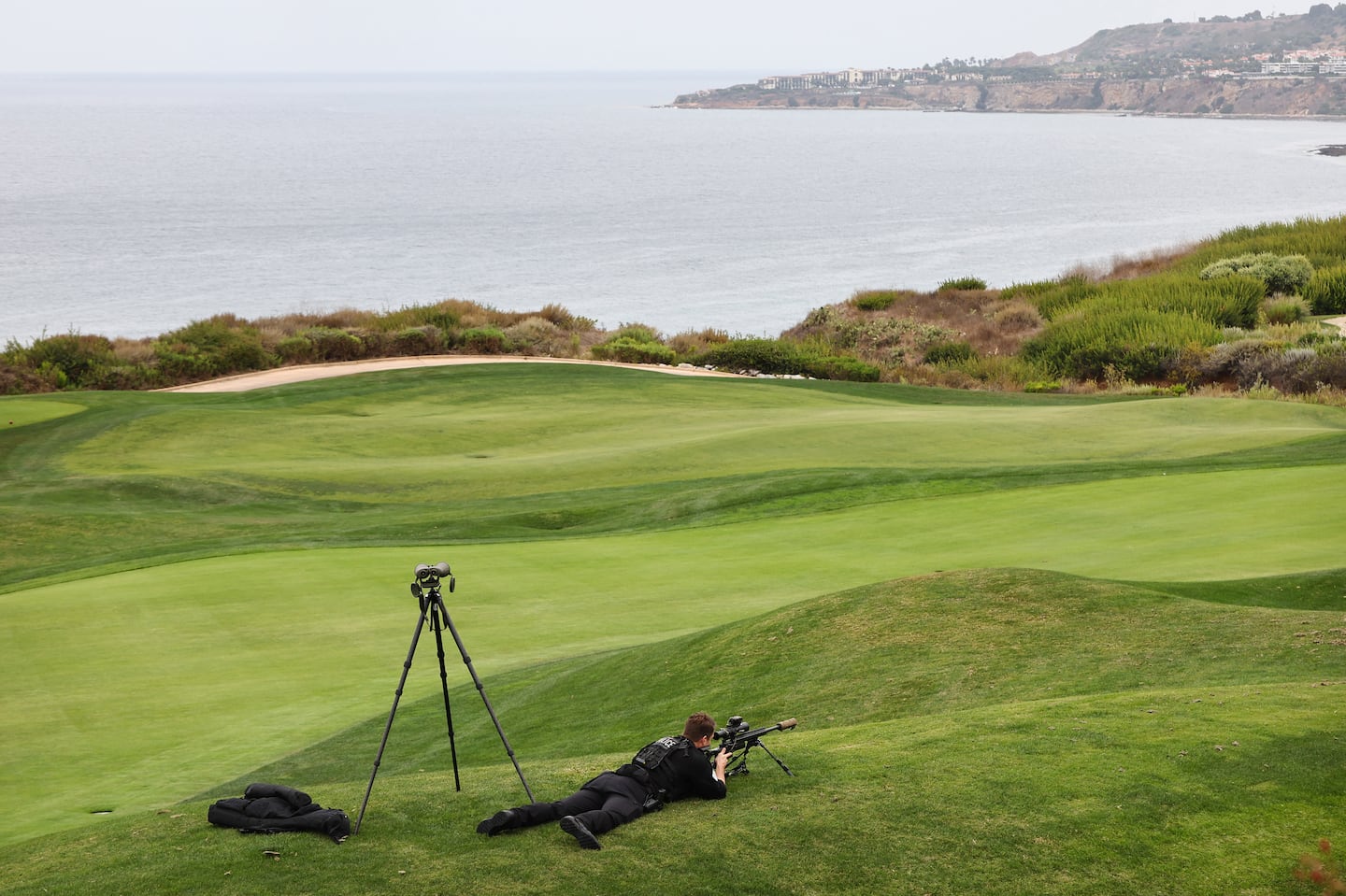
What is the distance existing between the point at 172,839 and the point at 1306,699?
7.35 meters

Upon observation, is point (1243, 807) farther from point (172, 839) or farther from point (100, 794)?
point (100, 794)

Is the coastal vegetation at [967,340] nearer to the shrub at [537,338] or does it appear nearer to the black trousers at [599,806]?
the shrub at [537,338]

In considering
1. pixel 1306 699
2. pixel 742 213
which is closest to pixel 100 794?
pixel 1306 699

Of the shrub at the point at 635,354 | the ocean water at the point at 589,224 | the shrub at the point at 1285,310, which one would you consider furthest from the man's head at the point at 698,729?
the ocean water at the point at 589,224

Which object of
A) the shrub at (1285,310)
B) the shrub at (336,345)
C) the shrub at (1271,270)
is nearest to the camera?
the shrub at (1285,310)

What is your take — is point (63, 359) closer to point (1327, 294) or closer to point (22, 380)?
point (22, 380)

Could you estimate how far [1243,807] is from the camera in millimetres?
7129

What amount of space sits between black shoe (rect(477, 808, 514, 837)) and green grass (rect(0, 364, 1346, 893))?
0.33 feet

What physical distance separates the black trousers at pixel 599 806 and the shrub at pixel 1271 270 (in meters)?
43.8

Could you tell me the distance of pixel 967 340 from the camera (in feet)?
151

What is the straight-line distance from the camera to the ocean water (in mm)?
81062

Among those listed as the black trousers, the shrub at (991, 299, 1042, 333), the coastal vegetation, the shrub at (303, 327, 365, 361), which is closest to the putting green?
the black trousers

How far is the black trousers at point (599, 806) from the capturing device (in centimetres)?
712

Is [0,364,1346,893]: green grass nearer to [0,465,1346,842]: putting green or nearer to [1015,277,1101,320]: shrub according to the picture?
[0,465,1346,842]: putting green
